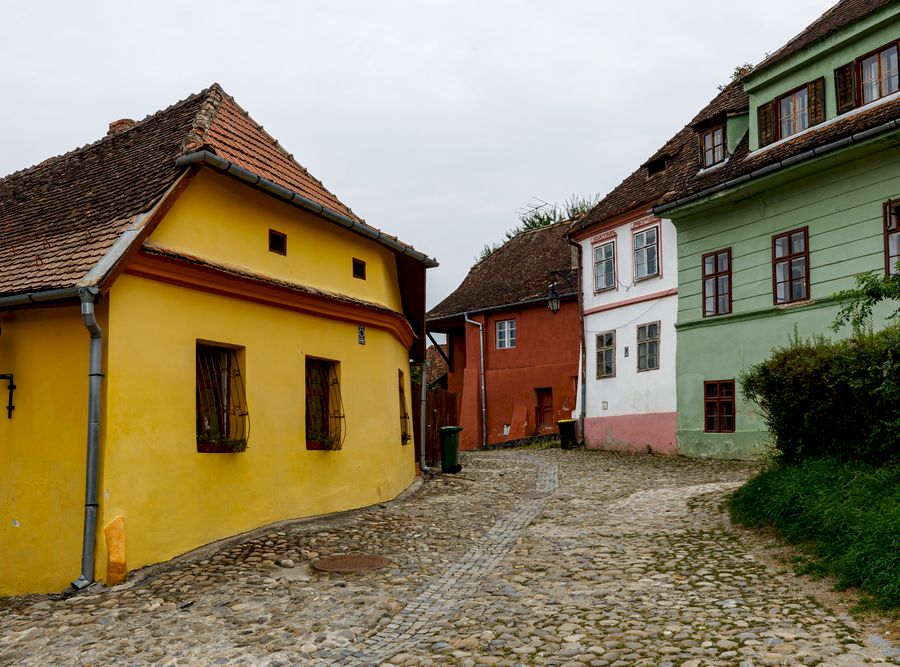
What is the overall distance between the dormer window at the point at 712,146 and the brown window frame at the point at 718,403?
4949 mm

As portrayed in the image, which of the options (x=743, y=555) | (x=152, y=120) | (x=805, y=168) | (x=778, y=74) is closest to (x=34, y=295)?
(x=152, y=120)

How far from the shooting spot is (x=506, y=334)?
3119 cm

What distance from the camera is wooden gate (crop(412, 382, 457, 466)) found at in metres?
16.8

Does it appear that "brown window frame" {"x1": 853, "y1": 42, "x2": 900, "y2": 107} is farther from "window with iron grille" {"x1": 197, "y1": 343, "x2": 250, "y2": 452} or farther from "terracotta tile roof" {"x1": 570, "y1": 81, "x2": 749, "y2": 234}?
"window with iron grille" {"x1": 197, "y1": 343, "x2": 250, "y2": 452}

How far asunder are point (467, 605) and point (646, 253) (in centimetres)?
1566

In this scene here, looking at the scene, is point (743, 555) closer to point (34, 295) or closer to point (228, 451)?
point (228, 451)

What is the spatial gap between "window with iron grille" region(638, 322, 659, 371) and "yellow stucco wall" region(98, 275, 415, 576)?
9.91 metres

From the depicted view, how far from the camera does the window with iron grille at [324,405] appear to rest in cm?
1166

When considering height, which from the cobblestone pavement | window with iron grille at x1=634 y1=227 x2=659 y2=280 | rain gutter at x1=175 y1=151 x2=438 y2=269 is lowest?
the cobblestone pavement

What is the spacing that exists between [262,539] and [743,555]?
17.0 ft

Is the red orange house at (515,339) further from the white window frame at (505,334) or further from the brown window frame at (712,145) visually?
the brown window frame at (712,145)

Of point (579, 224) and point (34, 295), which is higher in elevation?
point (579, 224)

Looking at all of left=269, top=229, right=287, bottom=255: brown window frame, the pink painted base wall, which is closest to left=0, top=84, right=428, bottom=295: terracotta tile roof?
left=269, top=229, right=287, bottom=255: brown window frame

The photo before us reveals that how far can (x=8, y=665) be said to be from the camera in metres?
6.18
